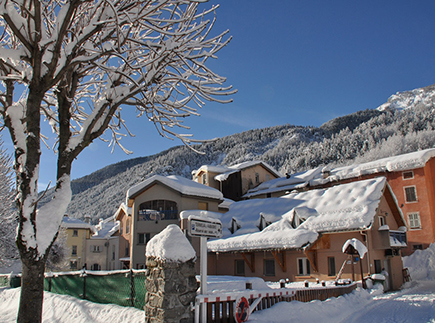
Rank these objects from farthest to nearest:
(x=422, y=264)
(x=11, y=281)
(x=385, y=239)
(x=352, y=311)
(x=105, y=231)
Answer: (x=105, y=231), (x=422, y=264), (x=385, y=239), (x=11, y=281), (x=352, y=311)

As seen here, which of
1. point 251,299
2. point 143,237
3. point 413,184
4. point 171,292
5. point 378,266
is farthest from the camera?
point 413,184

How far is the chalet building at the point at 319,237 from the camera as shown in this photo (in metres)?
21.8

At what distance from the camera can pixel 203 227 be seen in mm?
8312

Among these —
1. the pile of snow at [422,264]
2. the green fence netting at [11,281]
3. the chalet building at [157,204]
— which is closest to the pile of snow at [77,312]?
the green fence netting at [11,281]

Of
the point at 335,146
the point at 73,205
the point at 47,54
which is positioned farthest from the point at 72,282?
the point at 73,205

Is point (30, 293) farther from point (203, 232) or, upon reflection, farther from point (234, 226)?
point (234, 226)

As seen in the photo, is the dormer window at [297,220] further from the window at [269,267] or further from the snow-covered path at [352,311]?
the snow-covered path at [352,311]

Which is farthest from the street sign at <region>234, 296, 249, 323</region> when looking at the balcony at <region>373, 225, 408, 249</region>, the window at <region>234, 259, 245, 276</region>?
the window at <region>234, 259, 245, 276</region>

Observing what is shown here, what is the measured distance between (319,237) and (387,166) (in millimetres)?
17289

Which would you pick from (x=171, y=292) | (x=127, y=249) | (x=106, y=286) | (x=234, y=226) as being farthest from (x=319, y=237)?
(x=127, y=249)

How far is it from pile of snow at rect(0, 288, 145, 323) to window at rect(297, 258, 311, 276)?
15501 mm

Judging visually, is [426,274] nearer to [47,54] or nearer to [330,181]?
[330,181]

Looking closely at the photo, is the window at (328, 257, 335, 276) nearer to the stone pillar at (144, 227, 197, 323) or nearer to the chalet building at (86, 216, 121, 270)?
the stone pillar at (144, 227, 197, 323)

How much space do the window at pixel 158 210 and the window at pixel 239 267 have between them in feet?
21.4
